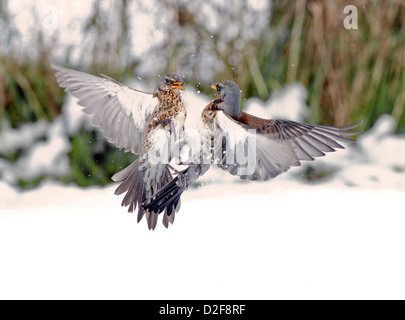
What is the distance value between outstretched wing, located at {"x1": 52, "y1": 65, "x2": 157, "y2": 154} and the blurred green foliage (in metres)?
0.68

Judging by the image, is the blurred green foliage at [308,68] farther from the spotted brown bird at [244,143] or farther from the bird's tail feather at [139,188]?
the spotted brown bird at [244,143]

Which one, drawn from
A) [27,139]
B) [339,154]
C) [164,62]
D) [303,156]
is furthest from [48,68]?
[303,156]

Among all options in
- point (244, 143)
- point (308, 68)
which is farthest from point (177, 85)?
point (308, 68)

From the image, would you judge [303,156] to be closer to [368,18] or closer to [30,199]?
[30,199]

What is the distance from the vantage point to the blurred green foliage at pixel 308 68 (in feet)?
→ 7.30

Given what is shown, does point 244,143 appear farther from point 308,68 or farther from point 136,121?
point 308,68

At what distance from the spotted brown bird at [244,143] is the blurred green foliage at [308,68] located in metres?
0.85

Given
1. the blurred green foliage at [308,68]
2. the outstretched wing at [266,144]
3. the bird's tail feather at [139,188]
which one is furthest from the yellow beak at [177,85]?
the blurred green foliage at [308,68]

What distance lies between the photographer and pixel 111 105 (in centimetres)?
151

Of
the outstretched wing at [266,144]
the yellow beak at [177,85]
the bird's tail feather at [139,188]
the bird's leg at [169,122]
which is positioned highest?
the yellow beak at [177,85]

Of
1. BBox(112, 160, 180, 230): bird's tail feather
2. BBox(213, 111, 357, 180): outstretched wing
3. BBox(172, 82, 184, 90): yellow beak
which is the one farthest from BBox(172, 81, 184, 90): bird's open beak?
BBox(112, 160, 180, 230): bird's tail feather

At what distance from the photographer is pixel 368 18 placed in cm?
250

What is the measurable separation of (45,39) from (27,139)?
0.39m

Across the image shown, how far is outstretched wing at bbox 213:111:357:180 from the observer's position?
1.32 m
